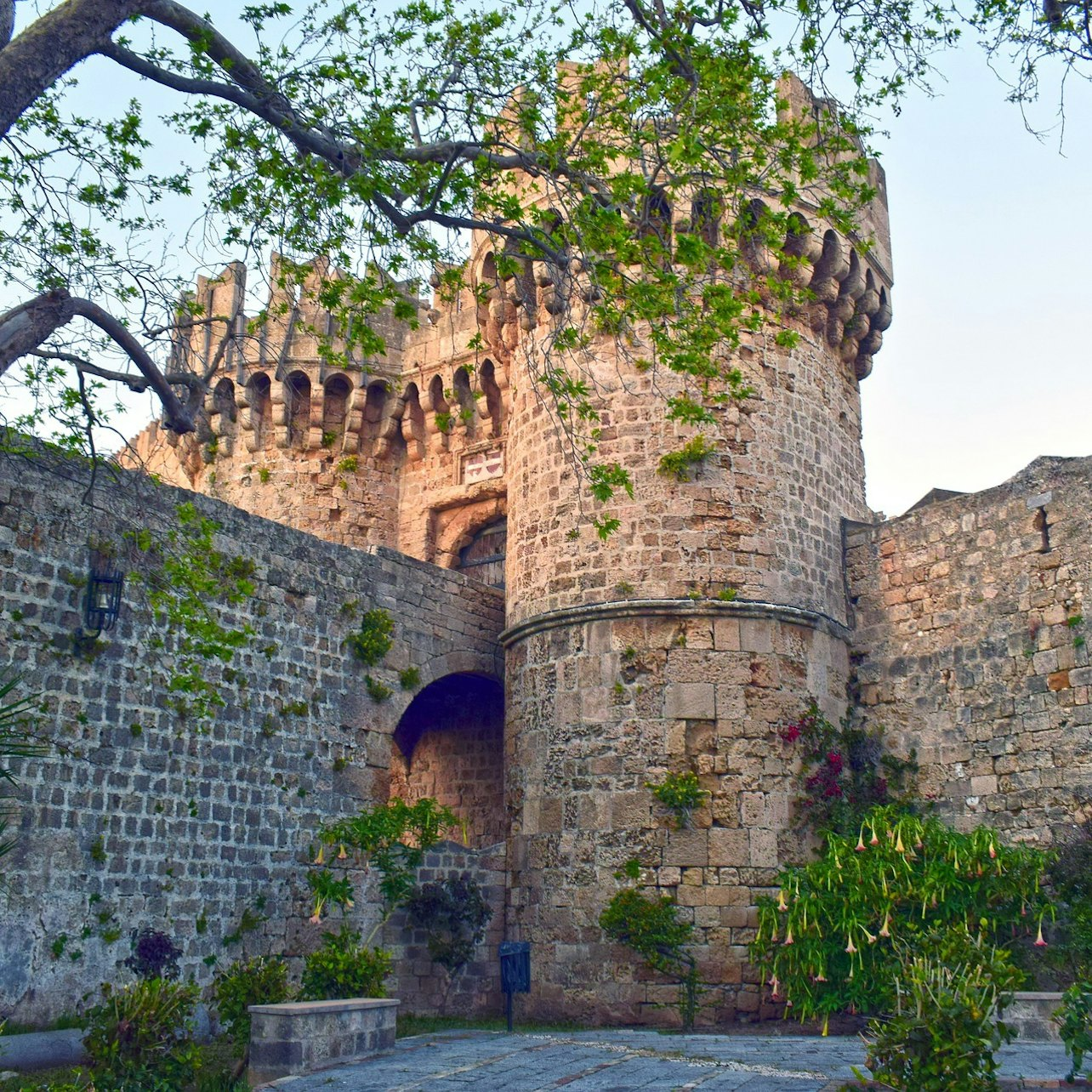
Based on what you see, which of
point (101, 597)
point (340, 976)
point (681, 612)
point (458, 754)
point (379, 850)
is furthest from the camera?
point (458, 754)

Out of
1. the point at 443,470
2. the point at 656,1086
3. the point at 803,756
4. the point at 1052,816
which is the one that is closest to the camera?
the point at 656,1086

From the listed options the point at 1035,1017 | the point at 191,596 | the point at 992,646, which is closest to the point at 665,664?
the point at 992,646

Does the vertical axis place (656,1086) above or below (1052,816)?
below

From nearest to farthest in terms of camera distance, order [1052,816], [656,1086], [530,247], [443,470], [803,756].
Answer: [656,1086] → [530,247] → [1052,816] → [803,756] → [443,470]

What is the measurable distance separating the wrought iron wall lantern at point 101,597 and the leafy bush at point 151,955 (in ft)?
7.80

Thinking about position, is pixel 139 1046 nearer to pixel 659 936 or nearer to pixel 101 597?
pixel 101 597

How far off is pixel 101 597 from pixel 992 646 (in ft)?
26.6

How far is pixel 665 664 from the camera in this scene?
12.1 meters

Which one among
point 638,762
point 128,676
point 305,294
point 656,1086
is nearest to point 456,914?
point 638,762

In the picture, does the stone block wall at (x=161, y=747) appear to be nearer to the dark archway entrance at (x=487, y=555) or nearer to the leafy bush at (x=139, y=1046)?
the leafy bush at (x=139, y=1046)

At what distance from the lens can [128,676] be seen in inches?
408

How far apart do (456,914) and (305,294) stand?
6.34 m

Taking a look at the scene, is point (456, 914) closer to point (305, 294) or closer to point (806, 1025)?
point (806, 1025)

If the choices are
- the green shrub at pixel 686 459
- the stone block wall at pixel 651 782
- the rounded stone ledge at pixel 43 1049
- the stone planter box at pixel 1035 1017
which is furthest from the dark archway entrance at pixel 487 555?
the stone planter box at pixel 1035 1017
